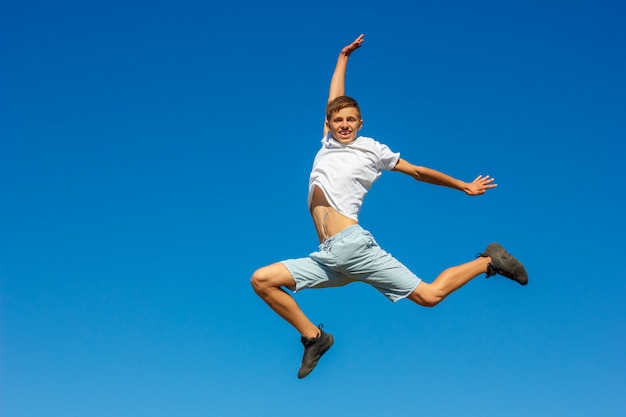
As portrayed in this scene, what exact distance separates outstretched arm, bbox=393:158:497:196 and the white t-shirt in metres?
0.15

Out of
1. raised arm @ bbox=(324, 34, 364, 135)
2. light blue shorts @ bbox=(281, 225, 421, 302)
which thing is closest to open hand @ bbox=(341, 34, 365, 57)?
raised arm @ bbox=(324, 34, 364, 135)

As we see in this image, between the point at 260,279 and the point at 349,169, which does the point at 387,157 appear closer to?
the point at 349,169

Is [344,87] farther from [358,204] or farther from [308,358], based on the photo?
[308,358]

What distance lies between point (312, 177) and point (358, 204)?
2.10 ft

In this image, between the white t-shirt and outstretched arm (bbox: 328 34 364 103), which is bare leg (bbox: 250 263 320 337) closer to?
the white t-shirt

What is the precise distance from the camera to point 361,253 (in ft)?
30.8

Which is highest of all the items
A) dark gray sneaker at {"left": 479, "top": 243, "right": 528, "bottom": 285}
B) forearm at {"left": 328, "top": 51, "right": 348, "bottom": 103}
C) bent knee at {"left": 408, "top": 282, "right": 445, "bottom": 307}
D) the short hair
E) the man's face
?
forearm at {"left": 328, "top": 51, "right": 348, "bottom": 103}

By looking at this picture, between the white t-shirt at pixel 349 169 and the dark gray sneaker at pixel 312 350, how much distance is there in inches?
59.5

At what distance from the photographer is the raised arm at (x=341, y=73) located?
10.5 metres

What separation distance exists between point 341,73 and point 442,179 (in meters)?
2.04

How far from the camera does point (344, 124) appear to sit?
9.70m

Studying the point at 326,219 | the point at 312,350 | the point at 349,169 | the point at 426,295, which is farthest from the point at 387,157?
the point at 312,350

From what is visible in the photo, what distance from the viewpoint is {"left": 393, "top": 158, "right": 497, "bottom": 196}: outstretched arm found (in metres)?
9.88

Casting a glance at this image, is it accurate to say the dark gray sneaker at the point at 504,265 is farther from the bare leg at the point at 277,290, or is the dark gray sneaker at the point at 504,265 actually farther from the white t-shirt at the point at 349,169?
the bare leg at the point at 277,290
